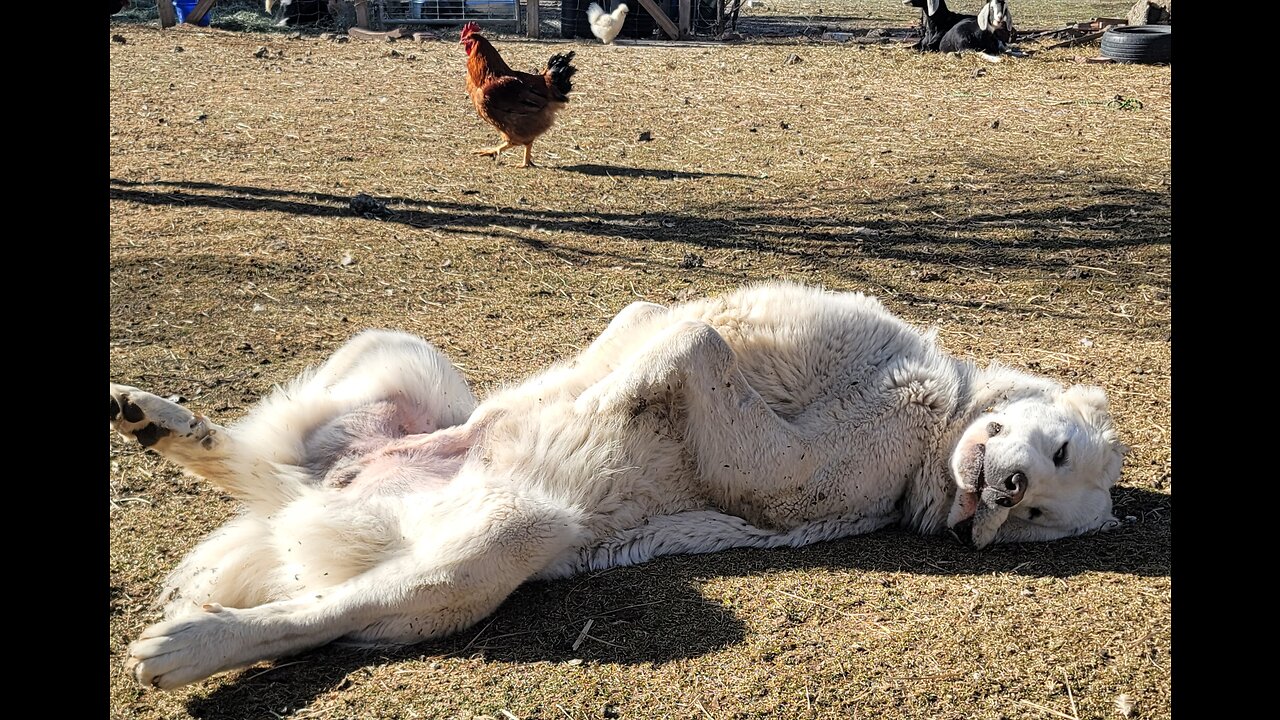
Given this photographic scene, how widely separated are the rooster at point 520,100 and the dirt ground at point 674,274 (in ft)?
1.31

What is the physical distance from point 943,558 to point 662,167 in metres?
6.42

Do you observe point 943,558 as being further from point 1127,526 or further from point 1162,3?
point 1162,3

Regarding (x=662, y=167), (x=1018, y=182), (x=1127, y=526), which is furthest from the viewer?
(x=662, y=167)

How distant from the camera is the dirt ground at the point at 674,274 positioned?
3.12m

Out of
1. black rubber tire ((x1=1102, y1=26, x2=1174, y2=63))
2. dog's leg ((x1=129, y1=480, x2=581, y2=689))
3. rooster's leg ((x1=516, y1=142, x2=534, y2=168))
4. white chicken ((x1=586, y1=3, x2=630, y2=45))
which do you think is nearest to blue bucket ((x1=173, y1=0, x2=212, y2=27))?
white chicken ((x1=586, y1=3, x2=630, y2=45))

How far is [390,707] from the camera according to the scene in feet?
9.70

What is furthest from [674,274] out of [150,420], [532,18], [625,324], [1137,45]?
[532,18]

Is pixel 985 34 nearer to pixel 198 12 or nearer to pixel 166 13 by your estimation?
pixel 198 12

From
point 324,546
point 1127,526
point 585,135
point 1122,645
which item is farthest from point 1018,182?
point 324,546

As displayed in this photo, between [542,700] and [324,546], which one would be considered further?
[324,546]

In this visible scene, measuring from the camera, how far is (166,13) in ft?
54.3

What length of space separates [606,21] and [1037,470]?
1369 cm

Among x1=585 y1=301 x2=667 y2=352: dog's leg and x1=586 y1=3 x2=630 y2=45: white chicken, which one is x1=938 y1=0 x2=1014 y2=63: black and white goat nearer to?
x1=586 y1=3 x2=630 y2=45: white chicken

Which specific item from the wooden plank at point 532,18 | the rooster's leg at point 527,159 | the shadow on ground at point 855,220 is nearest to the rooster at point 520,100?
the rooster's leg at point 527,159
